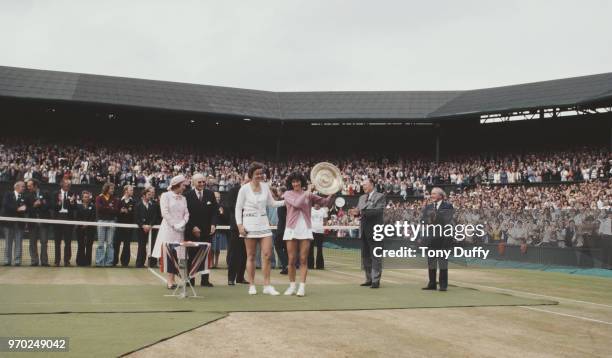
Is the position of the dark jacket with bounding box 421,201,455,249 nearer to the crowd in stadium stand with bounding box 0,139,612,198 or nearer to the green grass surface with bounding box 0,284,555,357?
the green grass surface with bounding box 0,284,555,357

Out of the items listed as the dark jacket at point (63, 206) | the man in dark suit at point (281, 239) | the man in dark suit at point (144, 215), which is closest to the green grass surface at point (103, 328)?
the man in dark suit at point (281, 239)

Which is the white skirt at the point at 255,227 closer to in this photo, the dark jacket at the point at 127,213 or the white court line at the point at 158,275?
the white court line at the point at 158,275

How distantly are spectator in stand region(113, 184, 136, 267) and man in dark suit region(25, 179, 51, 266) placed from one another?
1778 millimetres

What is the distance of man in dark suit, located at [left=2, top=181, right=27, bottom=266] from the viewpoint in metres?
15.8

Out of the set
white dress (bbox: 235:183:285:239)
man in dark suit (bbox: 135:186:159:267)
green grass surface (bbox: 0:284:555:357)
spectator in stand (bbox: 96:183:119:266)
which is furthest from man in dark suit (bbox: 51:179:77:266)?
white dress (bbox: 235:183:285:239)

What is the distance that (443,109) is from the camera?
1666 inches

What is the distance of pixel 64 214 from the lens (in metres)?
17.1

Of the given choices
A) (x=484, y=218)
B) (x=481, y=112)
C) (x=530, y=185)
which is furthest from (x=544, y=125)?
(x=484, y=218)

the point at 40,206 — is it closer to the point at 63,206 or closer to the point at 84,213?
the point at 63,206

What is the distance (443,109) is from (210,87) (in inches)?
665

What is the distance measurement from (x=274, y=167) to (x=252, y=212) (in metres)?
34.0

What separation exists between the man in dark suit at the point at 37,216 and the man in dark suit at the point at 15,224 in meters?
0.20

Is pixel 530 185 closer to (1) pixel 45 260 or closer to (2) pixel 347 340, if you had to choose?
(1) pixel 45 260

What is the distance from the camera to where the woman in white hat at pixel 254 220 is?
10.4 meters
